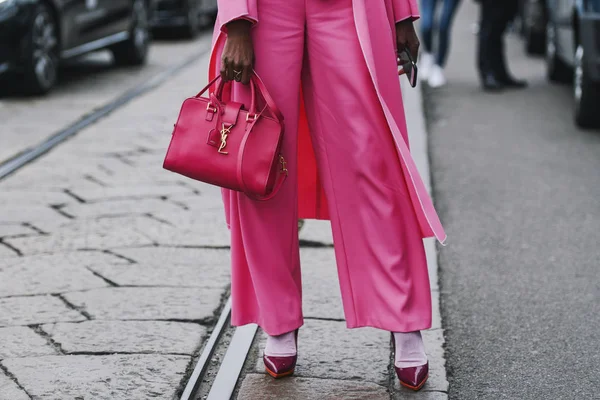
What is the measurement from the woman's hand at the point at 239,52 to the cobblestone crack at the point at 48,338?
1.05m

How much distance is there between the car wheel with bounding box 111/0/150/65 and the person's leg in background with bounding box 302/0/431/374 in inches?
293

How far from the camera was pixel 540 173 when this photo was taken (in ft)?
17.7

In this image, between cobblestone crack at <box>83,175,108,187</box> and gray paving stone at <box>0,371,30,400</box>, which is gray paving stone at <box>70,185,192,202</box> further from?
gray paving stone at <box>0,371,30,400</box>

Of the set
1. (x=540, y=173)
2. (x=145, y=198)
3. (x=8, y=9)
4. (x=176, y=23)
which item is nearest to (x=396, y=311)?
(x=145, y=198)

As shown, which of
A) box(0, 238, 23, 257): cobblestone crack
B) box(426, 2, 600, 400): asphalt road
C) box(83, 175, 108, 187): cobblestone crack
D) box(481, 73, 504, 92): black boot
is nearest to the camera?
box(426, 2, 600, 400): asphalt road

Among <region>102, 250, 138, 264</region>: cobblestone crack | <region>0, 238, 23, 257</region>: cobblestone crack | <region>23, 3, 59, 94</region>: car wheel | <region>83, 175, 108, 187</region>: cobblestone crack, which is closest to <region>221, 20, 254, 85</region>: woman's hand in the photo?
<region>102, 250, 138, 264</region>: cobblestone crack

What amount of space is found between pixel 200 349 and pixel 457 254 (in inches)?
55.2

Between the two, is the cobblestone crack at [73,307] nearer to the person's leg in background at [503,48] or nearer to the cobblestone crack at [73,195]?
the cobblestone crack at [73,195]

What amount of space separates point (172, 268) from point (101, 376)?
3.42 feet

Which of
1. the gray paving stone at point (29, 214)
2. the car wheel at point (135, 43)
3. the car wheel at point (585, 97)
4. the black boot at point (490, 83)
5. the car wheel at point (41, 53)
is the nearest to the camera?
the gray paving stone at point (29, 214)

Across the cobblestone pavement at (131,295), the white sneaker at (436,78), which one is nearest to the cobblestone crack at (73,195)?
the cobblestone pavement at (131,295)

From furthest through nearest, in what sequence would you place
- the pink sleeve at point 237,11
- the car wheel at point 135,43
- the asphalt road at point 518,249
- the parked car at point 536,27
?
the parked car at point 536,27 → the car wheel at point 135,43 → the asphalt road at point 518,249 → the pink sleeve at point 237,11

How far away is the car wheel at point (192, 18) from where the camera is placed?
12.5 m

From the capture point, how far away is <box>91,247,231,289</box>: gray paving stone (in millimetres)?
3602
